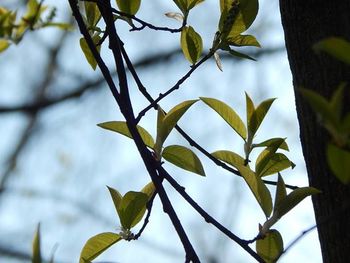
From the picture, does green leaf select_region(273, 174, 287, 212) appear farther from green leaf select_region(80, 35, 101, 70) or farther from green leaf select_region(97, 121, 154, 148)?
green leaf select_region(80, 35, 101, 70)

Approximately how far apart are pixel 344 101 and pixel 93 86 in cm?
482

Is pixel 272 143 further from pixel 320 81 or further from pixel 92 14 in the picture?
pixel 92 14

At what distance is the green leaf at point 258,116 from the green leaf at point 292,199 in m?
0.10

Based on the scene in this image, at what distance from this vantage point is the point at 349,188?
2.25ft

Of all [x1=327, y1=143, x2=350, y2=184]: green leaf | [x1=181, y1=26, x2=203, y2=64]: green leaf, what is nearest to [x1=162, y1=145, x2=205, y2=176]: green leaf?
[x1=181, y1=26, x2=203, y2=64]: green leaf

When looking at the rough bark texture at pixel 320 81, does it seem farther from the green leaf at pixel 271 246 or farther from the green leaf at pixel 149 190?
the green leaf at pixel 149 190

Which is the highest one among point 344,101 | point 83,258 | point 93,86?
point 93,86

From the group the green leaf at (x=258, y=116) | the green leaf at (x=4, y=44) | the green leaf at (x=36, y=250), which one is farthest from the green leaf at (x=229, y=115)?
the green leaf at (x=4, y=44)

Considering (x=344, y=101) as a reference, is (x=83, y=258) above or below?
below

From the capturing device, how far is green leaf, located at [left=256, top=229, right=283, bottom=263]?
73 cm

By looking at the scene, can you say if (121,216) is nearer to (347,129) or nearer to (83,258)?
(83,258)

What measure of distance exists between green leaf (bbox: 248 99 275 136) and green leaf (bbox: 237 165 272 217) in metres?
0.07

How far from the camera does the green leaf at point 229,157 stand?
2.55 ft

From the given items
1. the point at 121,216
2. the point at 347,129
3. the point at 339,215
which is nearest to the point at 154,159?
the point at 121,216
